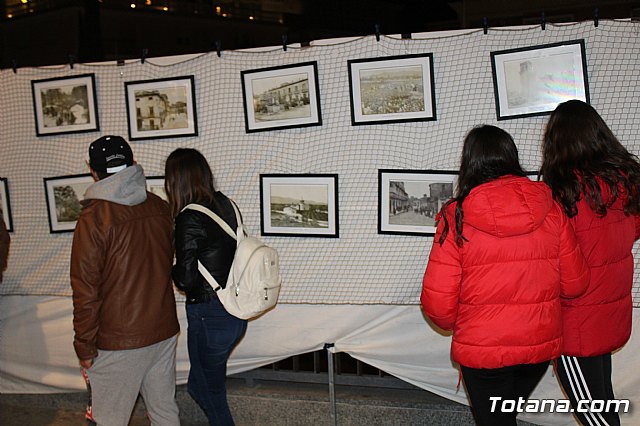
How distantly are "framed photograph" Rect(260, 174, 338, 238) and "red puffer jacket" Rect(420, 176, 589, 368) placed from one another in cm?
126

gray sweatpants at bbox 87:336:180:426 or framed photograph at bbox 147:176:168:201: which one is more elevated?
framed photograph at bbox 147:176:168:201

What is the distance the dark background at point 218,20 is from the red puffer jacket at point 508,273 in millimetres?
3465

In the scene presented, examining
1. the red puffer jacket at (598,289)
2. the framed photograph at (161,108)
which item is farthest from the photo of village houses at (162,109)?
the red puffer jacket at (598,289)

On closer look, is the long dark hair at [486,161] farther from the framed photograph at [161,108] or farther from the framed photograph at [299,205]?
the framed photograph at [161,108]

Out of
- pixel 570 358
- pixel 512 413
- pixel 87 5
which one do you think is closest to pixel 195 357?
pixel 512 413

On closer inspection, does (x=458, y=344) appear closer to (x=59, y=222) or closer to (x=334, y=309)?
(x=334, y=309)

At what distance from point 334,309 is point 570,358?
1.44m

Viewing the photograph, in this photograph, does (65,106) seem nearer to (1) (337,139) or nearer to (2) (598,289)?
(1) (337,139)

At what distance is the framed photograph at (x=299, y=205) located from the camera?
11.9ft

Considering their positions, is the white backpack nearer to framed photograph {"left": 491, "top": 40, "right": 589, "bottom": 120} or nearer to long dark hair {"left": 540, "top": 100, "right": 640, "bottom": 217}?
long dark hair {"left": 540, "top": 100, "right": 640, "bottom": 217}

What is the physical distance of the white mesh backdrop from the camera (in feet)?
10.7

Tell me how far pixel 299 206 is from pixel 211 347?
987mm

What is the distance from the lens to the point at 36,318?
4.23m

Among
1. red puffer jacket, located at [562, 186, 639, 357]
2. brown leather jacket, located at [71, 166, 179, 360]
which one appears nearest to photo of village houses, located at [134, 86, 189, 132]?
brown leather jacket, located at [71, 166, 179, 360]
